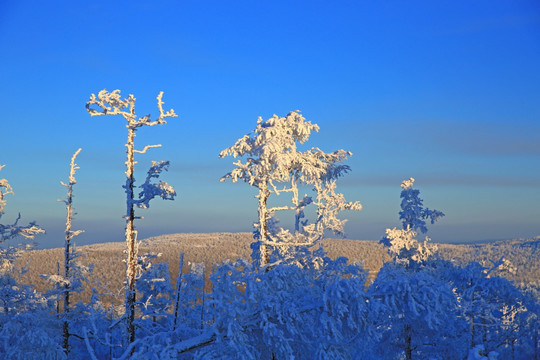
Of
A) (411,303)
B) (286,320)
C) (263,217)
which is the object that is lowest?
(286,320)

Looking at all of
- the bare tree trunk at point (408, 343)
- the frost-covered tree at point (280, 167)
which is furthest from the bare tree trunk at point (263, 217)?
the bare tree trunk at point (408, 343)

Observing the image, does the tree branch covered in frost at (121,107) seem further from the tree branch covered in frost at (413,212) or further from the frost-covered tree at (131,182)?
the tree branch covered in frost at (413,212)

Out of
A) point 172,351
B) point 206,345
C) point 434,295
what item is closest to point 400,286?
point 434,295

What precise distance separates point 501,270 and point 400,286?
1772 cm

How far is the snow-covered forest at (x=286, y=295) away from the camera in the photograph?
9.11 meters

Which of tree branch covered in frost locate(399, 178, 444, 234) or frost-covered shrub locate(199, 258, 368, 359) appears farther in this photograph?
tree branch covered in frost locate(399, 178, 444, 234)

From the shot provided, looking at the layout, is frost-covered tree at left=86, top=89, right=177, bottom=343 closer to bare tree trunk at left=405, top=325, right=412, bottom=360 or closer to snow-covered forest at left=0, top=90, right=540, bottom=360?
snow-covered forest at left=0, top=90, right=540, bottom=360

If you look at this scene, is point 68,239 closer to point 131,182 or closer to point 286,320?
point 131,182

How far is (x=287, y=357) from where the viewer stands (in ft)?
30.5

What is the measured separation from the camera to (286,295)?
9.69 metres

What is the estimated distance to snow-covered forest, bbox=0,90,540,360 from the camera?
9.11m

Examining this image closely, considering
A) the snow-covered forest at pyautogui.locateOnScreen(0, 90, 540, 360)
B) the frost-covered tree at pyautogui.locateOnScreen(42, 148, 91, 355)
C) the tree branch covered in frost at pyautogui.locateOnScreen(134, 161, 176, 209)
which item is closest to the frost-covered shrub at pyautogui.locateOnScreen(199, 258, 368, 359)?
the snow-covered forest at pyautogui.locateOnScreen(0, 90, 540, 360)

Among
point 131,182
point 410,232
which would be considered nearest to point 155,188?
point 131,182

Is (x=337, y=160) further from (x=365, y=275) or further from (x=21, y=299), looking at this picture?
(x=21, y=299)
